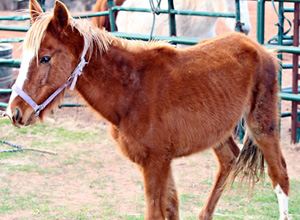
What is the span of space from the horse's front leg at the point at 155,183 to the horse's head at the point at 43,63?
773mm

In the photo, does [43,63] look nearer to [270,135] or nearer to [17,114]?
[17,114]

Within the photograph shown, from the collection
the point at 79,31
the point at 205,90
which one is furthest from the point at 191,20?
the point at 79,31

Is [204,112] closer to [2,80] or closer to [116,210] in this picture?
[116,210]

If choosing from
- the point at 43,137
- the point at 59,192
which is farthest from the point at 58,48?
the point at 43,137

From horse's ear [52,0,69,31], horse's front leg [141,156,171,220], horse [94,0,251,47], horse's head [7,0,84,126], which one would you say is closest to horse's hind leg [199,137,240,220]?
horse's front leg [141,156,171,220]

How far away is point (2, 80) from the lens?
6.98 m

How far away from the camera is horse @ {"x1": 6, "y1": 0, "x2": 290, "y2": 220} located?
2.62 metres

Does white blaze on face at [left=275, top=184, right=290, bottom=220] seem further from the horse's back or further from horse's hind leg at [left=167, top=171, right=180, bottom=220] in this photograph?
horse's hind leg at [left=167, top=171, right=180, bottom=220]

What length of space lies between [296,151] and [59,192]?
271cm

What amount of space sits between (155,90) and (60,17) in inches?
29.8

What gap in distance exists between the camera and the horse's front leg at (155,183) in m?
2.79

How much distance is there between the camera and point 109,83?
2822mm

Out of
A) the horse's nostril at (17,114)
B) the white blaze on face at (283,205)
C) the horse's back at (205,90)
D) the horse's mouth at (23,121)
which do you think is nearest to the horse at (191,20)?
the horse's back at (205,90)

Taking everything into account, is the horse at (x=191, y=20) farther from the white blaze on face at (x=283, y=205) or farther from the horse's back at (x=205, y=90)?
the white blaze on face at (x=283, y=205)
